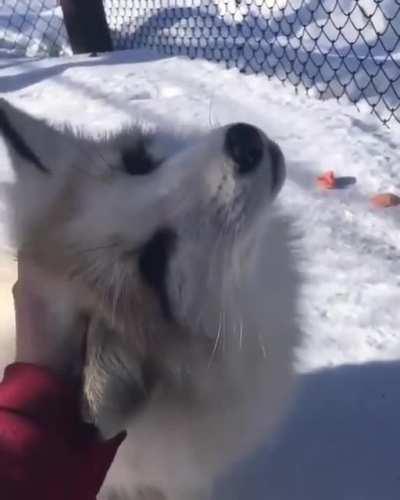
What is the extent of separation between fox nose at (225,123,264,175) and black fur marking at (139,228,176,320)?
200 mm

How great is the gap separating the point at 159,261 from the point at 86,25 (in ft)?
14.9

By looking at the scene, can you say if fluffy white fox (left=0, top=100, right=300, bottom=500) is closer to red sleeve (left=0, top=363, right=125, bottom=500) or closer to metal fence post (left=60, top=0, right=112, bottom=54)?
red sleeve (left=0, top=363, right=125, bottom=500)

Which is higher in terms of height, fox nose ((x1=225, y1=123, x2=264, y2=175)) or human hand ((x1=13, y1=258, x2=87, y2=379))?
fox nose ((x1=225, y1=123, x2=264, y2=175))

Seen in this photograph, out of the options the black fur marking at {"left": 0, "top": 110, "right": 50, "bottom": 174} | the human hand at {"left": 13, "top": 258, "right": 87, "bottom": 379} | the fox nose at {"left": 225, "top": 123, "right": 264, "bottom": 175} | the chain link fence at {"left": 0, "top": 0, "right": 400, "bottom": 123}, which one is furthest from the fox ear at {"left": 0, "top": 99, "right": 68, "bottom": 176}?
the chain link fence at {"left": 0, "top": 0, "right": 400, "bottom": 123}

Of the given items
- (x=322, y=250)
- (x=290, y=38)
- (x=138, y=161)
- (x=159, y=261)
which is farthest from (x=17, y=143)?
(x=290, y=38)

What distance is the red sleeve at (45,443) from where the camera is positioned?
1.49 meters

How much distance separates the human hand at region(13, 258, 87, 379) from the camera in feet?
5.61

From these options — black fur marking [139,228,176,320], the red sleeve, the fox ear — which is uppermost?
the fox ear

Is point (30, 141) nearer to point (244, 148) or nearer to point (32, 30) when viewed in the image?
point (244, 148)

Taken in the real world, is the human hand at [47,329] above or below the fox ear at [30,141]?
below

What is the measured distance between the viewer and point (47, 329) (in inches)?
68.1

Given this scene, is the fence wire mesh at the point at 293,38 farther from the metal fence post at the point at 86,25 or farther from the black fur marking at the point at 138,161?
the black fur marking at the point at 138,161

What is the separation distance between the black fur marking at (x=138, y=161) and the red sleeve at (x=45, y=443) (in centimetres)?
51

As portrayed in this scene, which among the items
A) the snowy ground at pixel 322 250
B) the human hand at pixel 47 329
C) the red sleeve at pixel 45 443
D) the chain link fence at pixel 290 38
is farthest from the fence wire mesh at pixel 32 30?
the red sleeve at pixel 45 443
